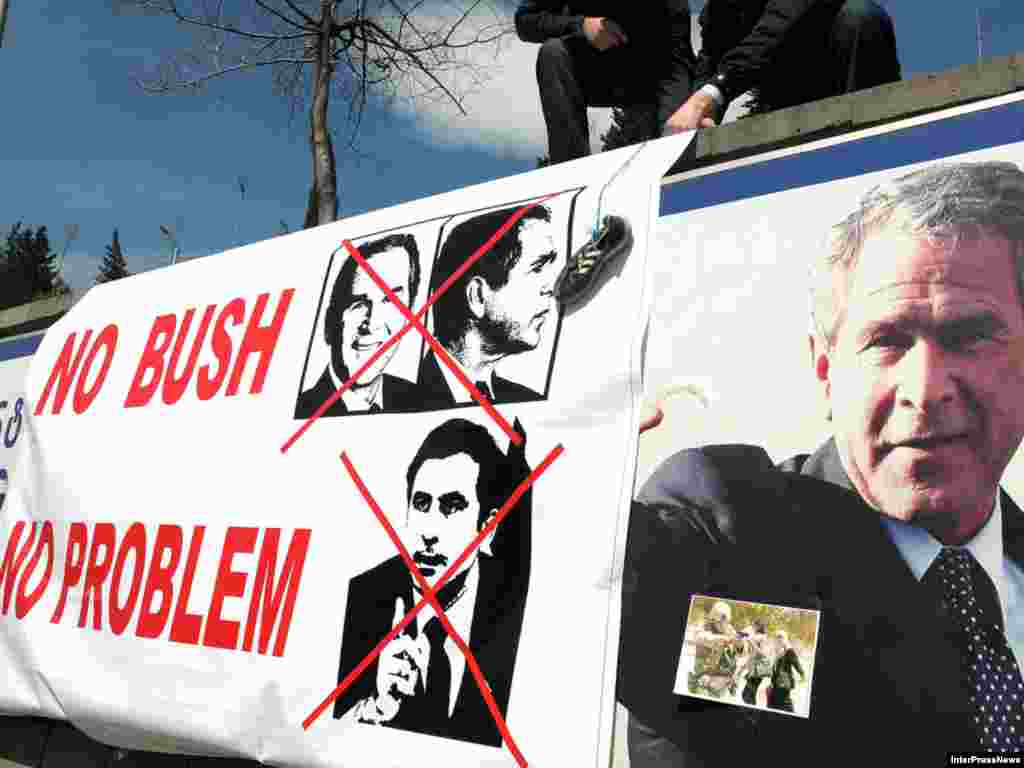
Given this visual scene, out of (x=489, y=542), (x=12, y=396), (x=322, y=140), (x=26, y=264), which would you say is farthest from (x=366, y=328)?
(x=26, y=264)

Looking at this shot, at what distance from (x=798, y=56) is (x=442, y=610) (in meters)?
1.65

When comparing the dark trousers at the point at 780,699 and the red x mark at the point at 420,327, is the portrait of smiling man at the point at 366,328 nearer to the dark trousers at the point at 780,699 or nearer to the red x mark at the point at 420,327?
the red x mark at the point at 420,327

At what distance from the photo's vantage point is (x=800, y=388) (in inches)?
75.1

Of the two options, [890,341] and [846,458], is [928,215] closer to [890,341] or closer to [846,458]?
[890,341]

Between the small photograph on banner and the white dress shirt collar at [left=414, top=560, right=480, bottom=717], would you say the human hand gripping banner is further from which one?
the small photograph on banner

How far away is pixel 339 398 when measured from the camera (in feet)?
8.16

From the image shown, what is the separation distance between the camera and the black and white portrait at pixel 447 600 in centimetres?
204

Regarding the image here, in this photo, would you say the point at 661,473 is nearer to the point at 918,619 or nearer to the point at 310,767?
the point at 918,619

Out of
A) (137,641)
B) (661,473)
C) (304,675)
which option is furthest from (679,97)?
(137,641)

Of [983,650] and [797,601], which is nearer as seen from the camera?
[983,650]

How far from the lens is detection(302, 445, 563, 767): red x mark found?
2.00 meters

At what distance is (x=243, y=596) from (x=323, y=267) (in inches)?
34.0

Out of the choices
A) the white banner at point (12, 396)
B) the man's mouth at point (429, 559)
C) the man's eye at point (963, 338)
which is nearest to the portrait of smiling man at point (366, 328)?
the man's mouth at point (429, 559)

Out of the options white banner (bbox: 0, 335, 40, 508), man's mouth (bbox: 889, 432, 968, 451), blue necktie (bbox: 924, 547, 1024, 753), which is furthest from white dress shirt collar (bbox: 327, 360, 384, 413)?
white banner (bbox: 0, 335, 40, 508)
